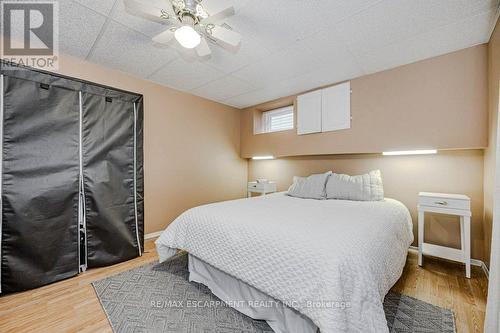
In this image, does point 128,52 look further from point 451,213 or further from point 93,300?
point 451,213

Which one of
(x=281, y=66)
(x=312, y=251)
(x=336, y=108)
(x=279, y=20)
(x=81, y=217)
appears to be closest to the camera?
(x=312, y=251)

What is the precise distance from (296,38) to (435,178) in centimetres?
228

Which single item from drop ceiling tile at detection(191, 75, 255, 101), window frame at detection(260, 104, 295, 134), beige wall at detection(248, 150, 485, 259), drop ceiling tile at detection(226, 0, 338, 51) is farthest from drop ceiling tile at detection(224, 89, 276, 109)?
beige wall at detection(248, 150, 485, 259)

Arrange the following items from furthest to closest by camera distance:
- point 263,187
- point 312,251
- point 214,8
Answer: point 263,187
point 214,8
point 312,251

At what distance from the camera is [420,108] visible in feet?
7.89

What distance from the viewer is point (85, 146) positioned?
2258 mm

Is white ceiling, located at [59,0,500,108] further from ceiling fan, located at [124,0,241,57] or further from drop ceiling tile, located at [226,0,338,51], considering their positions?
ceiling fan, located at [124,0,241,57]

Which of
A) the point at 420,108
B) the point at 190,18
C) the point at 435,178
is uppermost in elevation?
the point at 190,18

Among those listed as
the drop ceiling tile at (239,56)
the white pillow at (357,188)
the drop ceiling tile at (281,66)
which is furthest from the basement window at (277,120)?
the drop ceiling tile at (239,56)

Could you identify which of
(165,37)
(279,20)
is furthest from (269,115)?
(165,37)

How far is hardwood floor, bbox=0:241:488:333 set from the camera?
56.5 inches

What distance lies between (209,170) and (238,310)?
2585 mm

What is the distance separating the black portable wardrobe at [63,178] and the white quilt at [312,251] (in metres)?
0.87

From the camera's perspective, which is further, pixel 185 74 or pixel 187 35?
pixel 185 74
